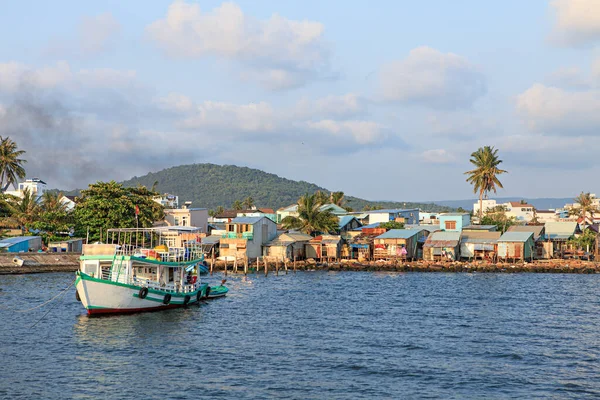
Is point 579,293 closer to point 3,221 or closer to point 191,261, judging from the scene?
point 191,261

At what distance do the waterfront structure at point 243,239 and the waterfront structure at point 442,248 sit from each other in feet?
76.9

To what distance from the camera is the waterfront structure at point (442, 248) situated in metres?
87.1

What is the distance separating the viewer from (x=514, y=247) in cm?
8650

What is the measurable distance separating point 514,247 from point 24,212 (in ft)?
218

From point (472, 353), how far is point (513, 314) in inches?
588

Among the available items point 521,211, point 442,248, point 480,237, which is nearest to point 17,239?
point 442,248

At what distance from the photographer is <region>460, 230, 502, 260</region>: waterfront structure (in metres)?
88.0

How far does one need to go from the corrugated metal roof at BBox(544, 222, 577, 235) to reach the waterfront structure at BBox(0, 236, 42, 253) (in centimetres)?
7443

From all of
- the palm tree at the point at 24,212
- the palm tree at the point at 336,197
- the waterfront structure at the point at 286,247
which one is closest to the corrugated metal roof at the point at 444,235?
the waterfront structure at the point at 286,247

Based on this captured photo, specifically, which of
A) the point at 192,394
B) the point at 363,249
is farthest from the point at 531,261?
the point at 192,394

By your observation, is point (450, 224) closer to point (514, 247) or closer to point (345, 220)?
point (514, 247)

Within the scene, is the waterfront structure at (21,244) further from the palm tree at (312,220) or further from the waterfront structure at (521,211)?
the waterfront structure at (521,211)

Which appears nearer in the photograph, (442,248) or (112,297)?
(112,297)

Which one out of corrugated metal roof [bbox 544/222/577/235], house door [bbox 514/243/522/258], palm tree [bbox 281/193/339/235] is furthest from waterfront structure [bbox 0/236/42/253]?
corrugated metal roof [bbox 544/222/577/235]
